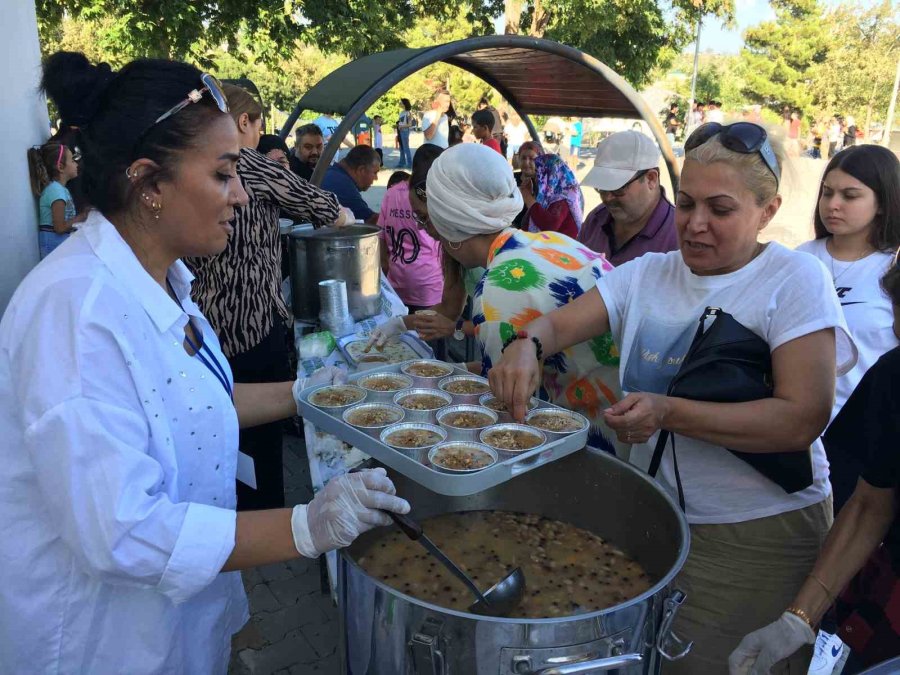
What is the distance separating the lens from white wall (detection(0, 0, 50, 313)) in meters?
3.02

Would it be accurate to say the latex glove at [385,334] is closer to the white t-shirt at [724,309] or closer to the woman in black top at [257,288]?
the woman in black top at [257,288]

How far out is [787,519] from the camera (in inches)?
66.4

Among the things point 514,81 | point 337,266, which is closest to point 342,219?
point 337,266

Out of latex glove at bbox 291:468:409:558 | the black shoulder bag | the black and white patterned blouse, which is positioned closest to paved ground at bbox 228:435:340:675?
the black and white patterned blouse

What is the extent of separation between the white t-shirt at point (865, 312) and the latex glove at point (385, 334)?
1931mm

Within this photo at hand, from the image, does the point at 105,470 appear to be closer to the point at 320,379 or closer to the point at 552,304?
the point at 320,379

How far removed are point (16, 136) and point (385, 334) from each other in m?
2.30

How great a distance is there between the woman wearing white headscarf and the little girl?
3104mm

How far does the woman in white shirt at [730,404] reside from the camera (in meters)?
1.51

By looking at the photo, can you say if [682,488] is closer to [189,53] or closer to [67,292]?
[67,292]

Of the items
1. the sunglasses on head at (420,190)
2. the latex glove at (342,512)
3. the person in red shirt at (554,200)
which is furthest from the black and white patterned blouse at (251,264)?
the latex glove at (342,512)

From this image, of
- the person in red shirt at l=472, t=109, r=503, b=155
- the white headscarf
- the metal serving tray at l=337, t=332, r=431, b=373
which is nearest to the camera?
the white headscarf

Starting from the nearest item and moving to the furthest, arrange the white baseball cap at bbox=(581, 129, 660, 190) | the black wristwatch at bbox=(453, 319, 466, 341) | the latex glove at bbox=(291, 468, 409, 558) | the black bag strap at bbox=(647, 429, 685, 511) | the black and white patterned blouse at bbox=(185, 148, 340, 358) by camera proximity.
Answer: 1. the latex glove at bbox=(291, 468, 409, 558)
2. the black bag strap at bbox=(647, 429, 685, 511)
3. the black and white patterned blouse at bbox=(185, 148, 340, 358)
4. the black wristwatch at bbox=(453, 319, 466, 341)
5. the white baseball cap at bbox=(581, 129, 660, 190)

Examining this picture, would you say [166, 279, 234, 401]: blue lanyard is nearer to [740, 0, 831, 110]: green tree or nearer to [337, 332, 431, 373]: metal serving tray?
[337, 332, 431, 373]: metal serving tray
